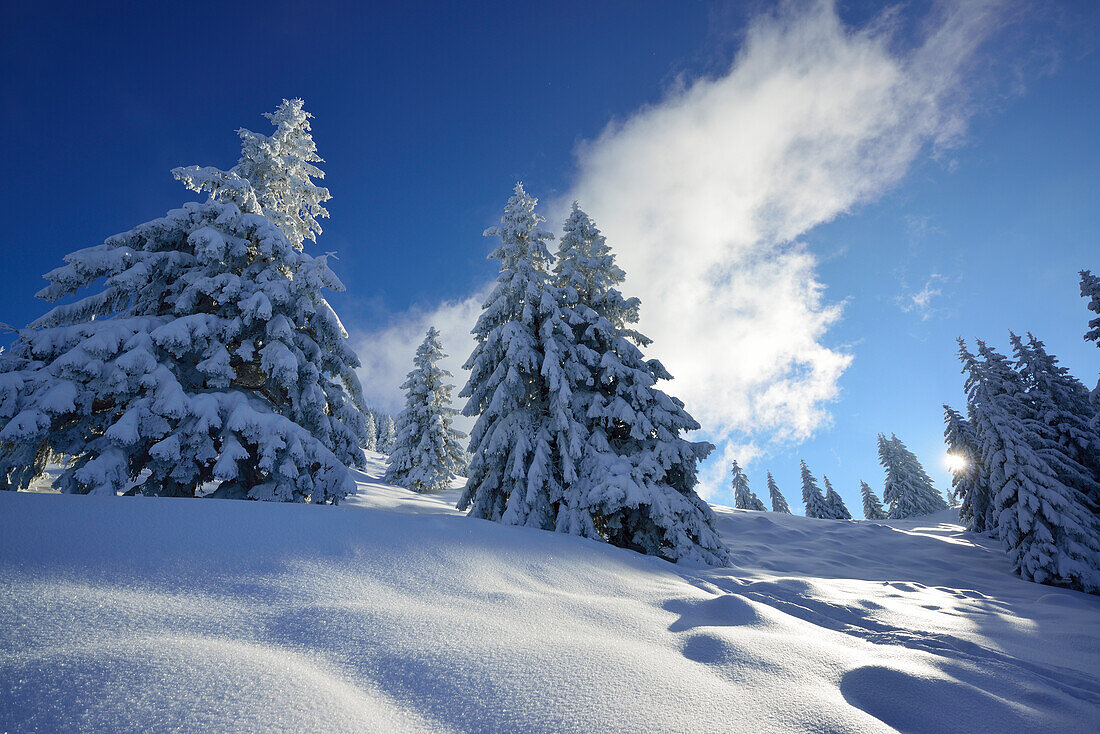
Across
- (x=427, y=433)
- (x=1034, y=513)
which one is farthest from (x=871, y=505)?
(x=427, y=433)

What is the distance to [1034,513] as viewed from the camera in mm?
15438

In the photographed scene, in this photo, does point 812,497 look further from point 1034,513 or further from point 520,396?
point 520,396

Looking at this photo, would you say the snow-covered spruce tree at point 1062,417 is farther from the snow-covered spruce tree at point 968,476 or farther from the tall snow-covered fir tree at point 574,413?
the tall snow-covered fir tree at point 574,413

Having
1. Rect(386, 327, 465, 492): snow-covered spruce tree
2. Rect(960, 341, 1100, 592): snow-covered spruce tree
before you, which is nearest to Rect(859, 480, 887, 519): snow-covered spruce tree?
Rect(960, 341, 1100, 592): snow-covered spruce tree

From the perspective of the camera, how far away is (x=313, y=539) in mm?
4184

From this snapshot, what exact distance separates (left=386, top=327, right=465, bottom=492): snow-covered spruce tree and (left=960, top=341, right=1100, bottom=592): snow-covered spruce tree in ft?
83.1

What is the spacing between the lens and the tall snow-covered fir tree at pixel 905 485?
138 feet

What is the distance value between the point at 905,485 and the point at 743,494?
15511 mm

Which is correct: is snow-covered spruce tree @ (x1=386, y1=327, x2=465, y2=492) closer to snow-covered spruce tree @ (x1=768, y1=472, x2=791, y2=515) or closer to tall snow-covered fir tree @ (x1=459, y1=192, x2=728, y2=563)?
tall snow-covered fir tree @ (x1=459, y1=192, x2=728, y2=563)

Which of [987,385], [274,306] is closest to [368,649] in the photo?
[274,306]

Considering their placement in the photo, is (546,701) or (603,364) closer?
(546,701)

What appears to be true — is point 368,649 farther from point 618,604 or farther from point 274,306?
point 274,306

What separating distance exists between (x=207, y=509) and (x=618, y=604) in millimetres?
4324

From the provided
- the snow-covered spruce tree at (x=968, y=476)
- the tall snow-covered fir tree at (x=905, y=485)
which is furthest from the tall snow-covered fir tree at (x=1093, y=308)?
the tall snow-covered fir tree at (x=905, y=485)
